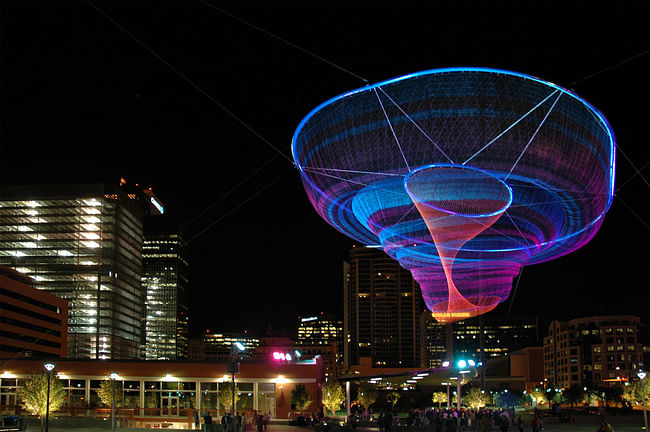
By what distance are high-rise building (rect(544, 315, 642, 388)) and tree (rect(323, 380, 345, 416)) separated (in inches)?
3948

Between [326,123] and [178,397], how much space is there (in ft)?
154

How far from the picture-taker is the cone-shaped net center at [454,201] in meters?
29.9

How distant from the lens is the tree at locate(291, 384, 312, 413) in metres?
68.2

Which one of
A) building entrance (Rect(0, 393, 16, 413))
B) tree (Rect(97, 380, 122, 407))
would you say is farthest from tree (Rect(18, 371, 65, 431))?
building entrance (Rect(0, 393, 16, 413))

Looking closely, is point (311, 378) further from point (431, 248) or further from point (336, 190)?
point (336, 190)

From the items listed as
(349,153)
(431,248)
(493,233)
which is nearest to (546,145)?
(349,153)

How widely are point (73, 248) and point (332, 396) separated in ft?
349

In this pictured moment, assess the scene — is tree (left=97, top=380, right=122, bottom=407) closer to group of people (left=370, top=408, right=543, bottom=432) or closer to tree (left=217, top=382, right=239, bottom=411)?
tree (left=217, top=382, right=239, bottom=411)

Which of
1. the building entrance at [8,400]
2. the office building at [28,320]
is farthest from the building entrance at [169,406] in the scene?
the office building at [28,320]

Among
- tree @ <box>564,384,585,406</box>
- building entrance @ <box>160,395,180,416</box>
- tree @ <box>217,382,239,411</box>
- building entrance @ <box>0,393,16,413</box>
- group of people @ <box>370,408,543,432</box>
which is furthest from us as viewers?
tree @ <box>564,384,585,406</box>

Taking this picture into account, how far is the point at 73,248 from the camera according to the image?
582ft

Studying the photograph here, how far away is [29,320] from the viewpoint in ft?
429

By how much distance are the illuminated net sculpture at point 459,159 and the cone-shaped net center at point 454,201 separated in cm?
7

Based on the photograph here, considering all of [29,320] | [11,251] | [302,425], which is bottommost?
[302,425]
